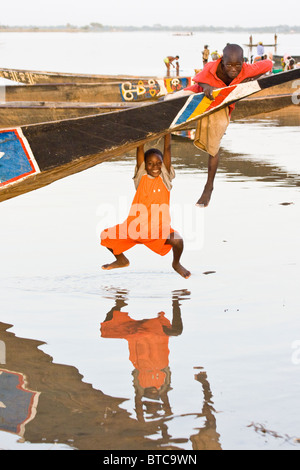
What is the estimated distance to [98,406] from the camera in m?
4.23

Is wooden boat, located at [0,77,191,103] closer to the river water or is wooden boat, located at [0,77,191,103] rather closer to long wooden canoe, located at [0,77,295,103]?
long wooden canoe, located at [0,77,295,103]

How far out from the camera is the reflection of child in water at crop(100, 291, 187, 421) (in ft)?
14.4

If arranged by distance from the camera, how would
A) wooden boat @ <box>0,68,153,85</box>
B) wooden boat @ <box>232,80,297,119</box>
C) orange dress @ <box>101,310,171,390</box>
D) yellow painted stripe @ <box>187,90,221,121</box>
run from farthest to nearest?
wooden boat @ <box>0,68,153,85</box> → wooden boat @ <box>232,80,297,119</box> → yellow painted stripe @ <box>187,90,221,121</box> → orange dress @ <box>101,310,171,390</box>

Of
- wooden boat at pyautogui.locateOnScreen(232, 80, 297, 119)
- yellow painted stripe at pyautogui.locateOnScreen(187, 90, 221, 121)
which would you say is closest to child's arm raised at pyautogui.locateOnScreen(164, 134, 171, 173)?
yellow painted stripe at pyautogui.locateOnScreen(187, 90, 221, 121)

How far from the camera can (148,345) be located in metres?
5.17

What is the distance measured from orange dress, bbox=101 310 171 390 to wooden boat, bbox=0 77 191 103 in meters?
9.70

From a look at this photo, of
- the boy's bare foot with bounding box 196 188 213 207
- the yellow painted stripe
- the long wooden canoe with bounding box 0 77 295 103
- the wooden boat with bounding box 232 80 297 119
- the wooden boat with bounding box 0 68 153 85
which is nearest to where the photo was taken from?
the yellow painted stripe

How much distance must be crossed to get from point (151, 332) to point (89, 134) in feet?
4.00

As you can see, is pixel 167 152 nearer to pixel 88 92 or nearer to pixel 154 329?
pixel 154 329

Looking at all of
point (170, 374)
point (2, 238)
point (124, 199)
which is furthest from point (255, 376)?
point (124, 199)

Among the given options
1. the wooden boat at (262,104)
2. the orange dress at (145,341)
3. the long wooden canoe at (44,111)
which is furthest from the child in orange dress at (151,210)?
the long wooden canoe at (44,111)

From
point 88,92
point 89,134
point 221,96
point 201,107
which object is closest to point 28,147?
point 89,134

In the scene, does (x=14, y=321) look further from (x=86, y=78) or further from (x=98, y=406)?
(x=86, y=78)
